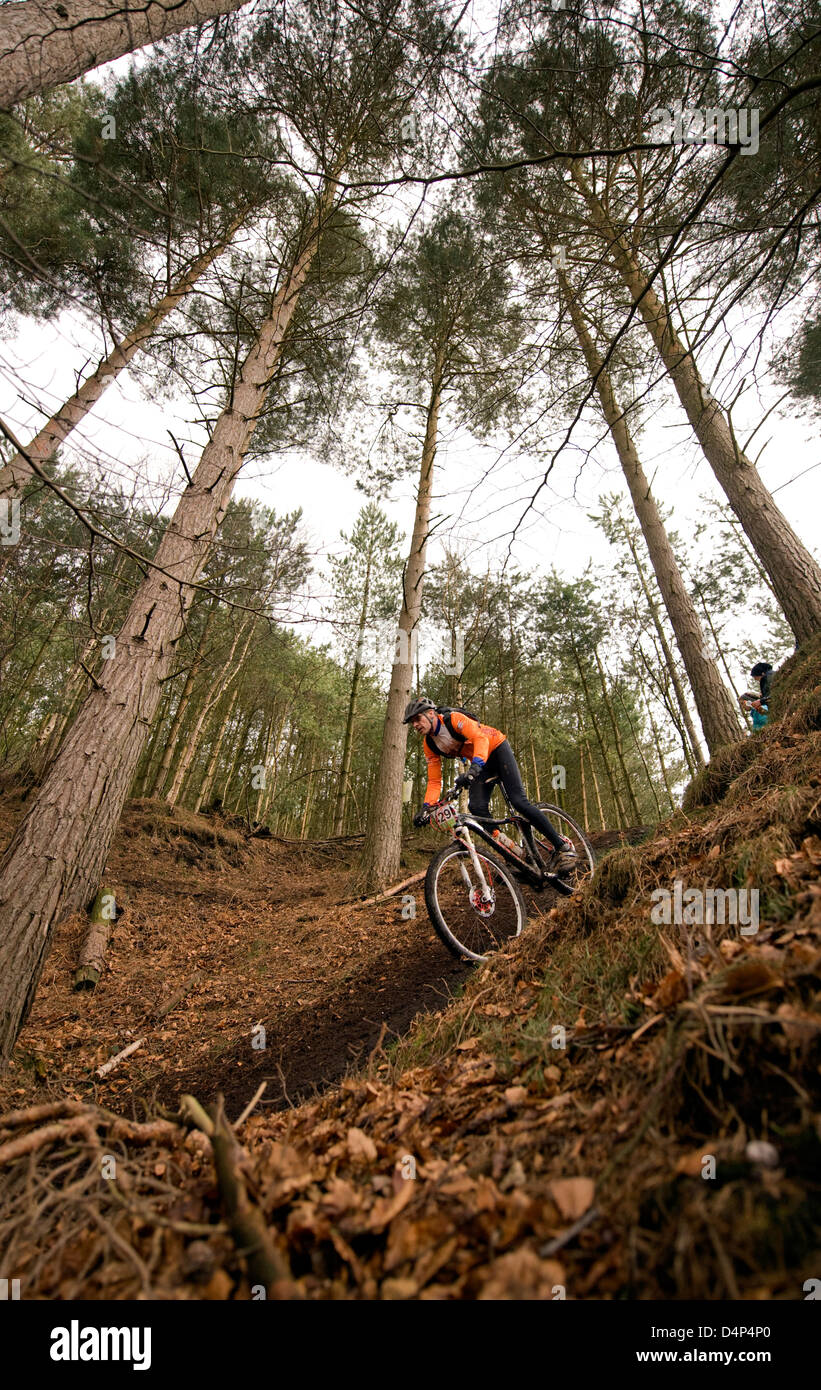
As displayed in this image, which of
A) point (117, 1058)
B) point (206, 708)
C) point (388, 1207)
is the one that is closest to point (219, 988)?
point (117, 1058)

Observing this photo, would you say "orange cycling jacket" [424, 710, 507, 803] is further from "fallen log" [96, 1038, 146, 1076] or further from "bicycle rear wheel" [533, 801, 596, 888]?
"fallen log" [96, 1038, 146, 1076]

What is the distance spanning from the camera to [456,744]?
4.83 m

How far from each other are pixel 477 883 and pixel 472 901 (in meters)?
0.21

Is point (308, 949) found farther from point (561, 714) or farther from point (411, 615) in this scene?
point (561, 714)

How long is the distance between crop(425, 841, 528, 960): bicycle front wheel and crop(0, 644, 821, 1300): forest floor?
1036 mm

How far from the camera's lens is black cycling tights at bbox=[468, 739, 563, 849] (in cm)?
493

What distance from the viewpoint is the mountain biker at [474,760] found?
465cm

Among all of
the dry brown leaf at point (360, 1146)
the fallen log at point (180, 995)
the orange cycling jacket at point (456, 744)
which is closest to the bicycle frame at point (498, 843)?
the orange cycling jacket at point (456, 744)

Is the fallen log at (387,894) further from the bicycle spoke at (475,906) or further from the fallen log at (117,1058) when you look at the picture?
the fallen log at (117,1058)

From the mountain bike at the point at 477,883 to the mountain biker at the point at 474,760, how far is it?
5.9 inches

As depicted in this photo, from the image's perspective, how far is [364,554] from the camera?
19.1 m

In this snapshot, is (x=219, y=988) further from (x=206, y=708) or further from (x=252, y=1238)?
(x=206, y=708)

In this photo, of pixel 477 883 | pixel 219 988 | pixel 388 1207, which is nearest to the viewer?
pixel 388 1207

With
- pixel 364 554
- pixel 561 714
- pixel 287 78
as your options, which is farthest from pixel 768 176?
pixel 561 714
